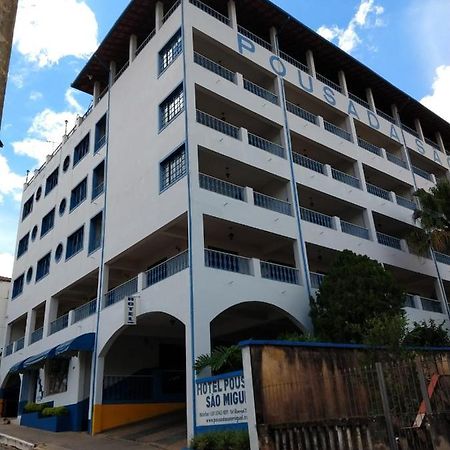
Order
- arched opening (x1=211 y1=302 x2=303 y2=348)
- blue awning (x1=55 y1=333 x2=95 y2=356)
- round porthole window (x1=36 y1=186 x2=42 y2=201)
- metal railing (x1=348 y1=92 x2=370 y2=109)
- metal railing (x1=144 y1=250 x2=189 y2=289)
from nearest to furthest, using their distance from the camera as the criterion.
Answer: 1. metal railing (x1=144 y1=250 x2=189 y2=289)
2. arched opening (x1=211 y1=302 x2=303 y2=348)
3. blue awning (x1=55 y1=333 x2=95 y2=356)
4. metal railing (x1=348 y1=92 x2=370 y2=109)
5. round porthole window (x1=36 y1=186 x2=42 y2=201)

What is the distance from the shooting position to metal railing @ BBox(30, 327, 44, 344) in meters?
24.5

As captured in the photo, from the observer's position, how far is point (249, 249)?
20.2 metres

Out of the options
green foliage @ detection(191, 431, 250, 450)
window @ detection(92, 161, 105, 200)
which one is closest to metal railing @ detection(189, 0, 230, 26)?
window @ detection(92, 161, 105, 200)

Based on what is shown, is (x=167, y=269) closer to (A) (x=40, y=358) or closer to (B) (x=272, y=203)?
(B) (x=272, y=203)

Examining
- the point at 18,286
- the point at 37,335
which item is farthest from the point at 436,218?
the point at 18,286

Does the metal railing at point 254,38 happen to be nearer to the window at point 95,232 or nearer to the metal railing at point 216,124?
the metal railing at point 216,124

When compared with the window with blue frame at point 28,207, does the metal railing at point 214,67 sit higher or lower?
lower

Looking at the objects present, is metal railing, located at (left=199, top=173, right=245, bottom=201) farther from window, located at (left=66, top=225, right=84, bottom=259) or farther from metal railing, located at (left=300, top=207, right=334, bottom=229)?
window, located at (left=66, top=225, right=84, bottom=259)

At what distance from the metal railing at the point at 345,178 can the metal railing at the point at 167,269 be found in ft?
32.9

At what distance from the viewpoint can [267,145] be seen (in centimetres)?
2009

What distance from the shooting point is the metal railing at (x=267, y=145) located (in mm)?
19697

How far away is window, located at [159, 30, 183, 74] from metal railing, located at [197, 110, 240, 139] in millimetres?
2873

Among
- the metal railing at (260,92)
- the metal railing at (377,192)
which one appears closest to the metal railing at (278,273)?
the metal railing at (260,92)

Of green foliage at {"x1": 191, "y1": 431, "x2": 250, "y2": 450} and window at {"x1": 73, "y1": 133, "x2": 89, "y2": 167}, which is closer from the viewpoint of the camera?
green foliage at {"x1": 191, "y1": 431, "x2": 250, "y2": 450}
